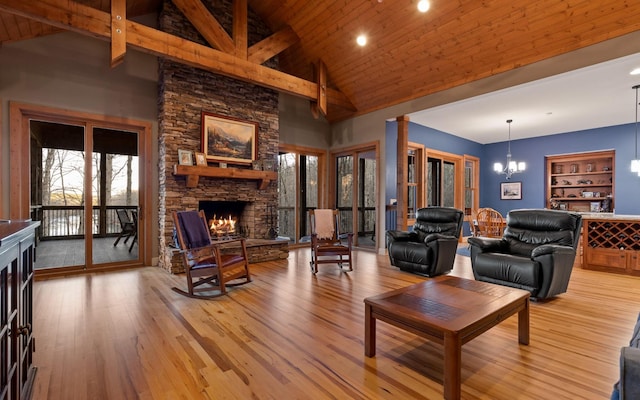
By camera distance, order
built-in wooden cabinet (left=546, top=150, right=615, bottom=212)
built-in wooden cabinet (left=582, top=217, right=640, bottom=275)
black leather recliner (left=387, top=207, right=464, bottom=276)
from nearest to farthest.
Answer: black leather recliner (left=387, top=207, right=464, bottom=276) → built-in wooden cabinet (left=582, top=217, right=640, bottom=275) → built-in wooden cabinet (left=546, top=150, right=615, bottom=212)

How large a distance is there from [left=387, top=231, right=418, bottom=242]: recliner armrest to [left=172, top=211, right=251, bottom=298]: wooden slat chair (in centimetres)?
234

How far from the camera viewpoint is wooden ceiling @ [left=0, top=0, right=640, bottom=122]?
364 cm

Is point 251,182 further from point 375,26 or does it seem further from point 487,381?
point 487,381

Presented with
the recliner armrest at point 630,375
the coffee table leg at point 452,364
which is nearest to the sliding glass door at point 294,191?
the coffee table leg at point 452,364

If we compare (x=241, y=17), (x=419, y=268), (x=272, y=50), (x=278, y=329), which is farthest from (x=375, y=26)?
(x=278, y=329)

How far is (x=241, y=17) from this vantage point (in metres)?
5.15

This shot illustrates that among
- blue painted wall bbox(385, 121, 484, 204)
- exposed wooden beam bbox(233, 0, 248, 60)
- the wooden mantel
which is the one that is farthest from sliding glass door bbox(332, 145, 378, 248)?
exposed wooden beam bbox(233, 0, 248, 60)

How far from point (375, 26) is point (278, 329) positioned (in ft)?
Answer: 15.3

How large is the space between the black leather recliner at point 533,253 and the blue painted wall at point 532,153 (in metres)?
2.64

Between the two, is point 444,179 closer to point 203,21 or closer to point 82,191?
point 203,21

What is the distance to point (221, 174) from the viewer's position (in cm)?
526

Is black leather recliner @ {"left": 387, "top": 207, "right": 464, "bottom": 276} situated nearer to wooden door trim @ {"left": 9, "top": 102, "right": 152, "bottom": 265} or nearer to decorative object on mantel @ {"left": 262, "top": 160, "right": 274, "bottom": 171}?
decorative object on mantel @ {"left": 262, "top": 160, "right": 274, "bottom": 171}

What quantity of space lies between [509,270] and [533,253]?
0.32 metres

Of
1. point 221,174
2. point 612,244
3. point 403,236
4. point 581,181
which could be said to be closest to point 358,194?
point 403,236
